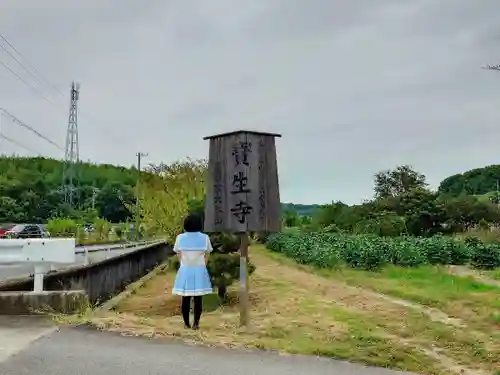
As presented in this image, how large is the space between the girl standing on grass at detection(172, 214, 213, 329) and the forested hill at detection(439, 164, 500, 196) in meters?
90.6

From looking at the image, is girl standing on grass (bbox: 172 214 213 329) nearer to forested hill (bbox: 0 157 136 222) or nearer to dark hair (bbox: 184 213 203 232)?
dark hair (bbox: 184 213 203 232)

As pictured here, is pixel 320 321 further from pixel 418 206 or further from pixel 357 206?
pixel 357 206

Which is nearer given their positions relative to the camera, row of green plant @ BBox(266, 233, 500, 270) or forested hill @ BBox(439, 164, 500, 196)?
row of green plant @ BBox(266, 233, 500, 270)

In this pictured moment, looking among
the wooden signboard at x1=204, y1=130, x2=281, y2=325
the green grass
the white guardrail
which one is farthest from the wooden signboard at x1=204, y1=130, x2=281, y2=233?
the green grass

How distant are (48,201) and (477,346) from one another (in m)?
75.5

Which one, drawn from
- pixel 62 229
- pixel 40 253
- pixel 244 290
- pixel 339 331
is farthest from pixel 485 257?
pixel 62 229

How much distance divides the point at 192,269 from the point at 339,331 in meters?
1.96

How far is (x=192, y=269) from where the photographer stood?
7500mm

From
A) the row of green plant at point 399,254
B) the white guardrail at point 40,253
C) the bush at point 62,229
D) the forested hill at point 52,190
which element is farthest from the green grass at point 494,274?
the forested hill at point 52,190

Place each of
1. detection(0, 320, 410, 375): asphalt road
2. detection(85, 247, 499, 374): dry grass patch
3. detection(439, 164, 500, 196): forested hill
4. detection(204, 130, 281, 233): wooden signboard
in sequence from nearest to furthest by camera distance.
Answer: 1. detection(0, 320, 410, 375): asphalt road
2. detection(85, 247, 499, 374): dry grass patch
3. detection(204, 130, 281, 233): wooden signboard
4. detection(439, 164, 500, 196): forested hill

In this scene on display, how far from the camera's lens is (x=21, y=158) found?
107312mm

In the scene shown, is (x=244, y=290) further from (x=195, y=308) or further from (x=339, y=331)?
(x=339, y=331)

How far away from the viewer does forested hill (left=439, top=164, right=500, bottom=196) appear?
3735 inches

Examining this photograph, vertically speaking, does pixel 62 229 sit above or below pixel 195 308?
above
